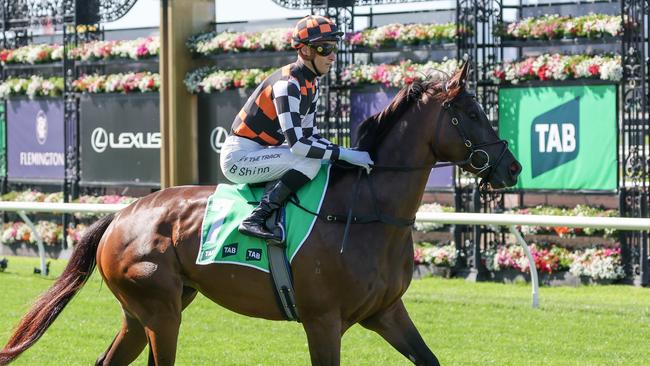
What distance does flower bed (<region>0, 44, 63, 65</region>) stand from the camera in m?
15.0

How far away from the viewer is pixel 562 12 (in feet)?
37.7

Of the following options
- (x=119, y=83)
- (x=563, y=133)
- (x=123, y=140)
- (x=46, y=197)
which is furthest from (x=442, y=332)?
(x=46, y=197)

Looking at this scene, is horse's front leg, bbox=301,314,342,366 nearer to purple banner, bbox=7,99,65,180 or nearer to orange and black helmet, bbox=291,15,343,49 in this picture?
orange and black helmet, bbox=291,15,343,49

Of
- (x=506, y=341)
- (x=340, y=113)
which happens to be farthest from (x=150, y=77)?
(x=506, y=341)

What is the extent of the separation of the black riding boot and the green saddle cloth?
0.07 meters

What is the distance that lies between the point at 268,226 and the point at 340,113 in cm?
712

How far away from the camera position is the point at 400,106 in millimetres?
5480

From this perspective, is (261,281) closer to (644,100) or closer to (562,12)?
(644,100)

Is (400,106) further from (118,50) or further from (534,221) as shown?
(118,50)

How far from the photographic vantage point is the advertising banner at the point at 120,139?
551 inches

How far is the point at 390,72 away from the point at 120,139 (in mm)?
3941

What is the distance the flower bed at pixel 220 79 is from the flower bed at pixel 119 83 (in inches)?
21.2

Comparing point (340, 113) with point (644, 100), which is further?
point (340, 113)

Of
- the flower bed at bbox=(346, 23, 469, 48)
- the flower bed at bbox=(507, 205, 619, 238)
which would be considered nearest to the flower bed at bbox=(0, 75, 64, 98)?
the flower bed at bbox=(346, 23, 469, 48)
